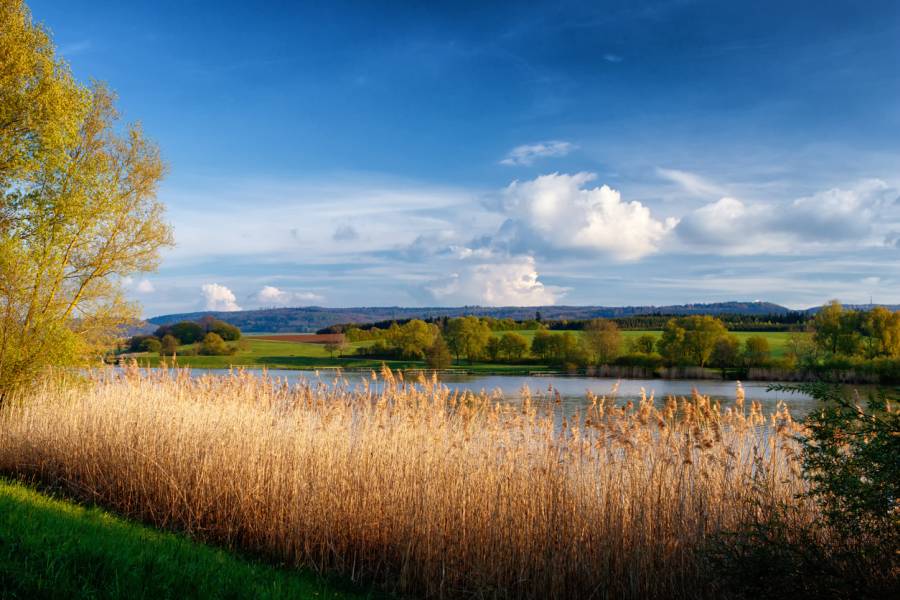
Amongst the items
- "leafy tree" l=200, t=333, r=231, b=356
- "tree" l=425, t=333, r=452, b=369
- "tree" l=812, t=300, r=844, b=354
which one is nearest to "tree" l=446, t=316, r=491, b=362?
"tree" l=425, t=333, r=452, b=369

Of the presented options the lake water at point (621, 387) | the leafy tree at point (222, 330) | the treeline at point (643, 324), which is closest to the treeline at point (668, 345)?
the treeline at point (643, 324)

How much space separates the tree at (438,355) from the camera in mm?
77688

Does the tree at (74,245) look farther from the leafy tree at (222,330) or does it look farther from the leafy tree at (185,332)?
the leafy tree at (222,330)

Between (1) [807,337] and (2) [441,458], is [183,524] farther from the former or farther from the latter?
(1) [807,337]

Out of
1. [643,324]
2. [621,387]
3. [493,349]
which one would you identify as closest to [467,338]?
[493,349]

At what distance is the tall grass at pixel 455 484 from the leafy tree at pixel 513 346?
251ft

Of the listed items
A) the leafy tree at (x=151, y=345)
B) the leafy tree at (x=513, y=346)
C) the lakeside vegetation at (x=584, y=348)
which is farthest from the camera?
the leafy tree at (x=513, y=346)

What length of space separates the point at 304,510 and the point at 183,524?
7.16ft

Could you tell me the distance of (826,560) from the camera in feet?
19.0

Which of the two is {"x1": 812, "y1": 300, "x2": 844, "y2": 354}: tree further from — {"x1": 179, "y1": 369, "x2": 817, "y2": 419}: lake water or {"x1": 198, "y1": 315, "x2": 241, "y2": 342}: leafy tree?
{"x1": 198, "y1": 315, "x2": 241, "y2": 342}: leafy tree

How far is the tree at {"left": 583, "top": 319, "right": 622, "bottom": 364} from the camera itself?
78.1m

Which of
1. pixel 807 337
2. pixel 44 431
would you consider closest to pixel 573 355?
pixel 807 337

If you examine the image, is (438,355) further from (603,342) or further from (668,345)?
(668,345)

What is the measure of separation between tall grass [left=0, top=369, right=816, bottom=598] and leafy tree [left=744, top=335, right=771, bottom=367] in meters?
68.9
